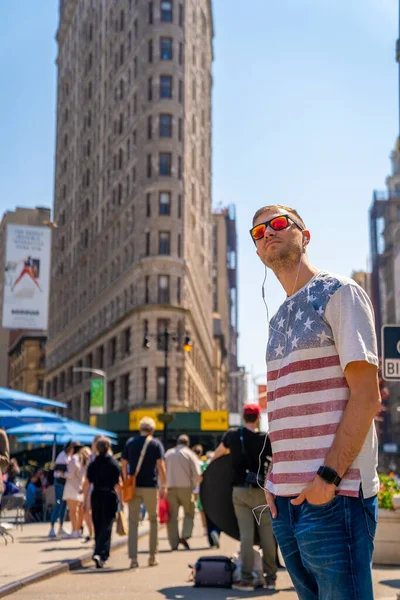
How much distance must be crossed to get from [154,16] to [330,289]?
6790 centimetres

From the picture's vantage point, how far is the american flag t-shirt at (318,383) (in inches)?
126

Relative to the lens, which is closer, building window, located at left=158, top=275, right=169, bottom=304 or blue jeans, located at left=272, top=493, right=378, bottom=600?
blue jeans, located at left=272, top=493, right=378, bottom=600

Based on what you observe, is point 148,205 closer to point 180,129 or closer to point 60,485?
point 180,129

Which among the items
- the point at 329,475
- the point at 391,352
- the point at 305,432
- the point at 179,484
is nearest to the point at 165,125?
the point at 179,484

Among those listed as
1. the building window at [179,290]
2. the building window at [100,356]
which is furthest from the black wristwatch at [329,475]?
the building window at [100,356]

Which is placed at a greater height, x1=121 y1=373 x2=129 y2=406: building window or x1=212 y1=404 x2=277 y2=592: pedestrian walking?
x1=121 y1=373 x2=129 y2=406: building window

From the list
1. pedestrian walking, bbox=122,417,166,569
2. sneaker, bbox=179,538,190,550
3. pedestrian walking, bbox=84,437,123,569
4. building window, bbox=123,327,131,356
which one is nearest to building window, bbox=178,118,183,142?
building window, bbox=123,327,131,356

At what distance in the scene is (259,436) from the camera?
32.2 feet

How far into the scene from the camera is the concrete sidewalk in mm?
9062

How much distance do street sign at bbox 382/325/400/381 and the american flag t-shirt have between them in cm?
602

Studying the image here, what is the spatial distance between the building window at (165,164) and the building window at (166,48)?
793cm

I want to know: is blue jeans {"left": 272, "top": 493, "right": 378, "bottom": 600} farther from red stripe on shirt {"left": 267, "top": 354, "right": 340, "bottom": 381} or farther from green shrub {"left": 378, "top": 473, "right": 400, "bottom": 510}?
green shrub {"left": 378, "top": 473, "right": 400, "bottom": 510}

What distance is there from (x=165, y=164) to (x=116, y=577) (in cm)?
5655

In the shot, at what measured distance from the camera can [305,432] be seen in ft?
10.8
